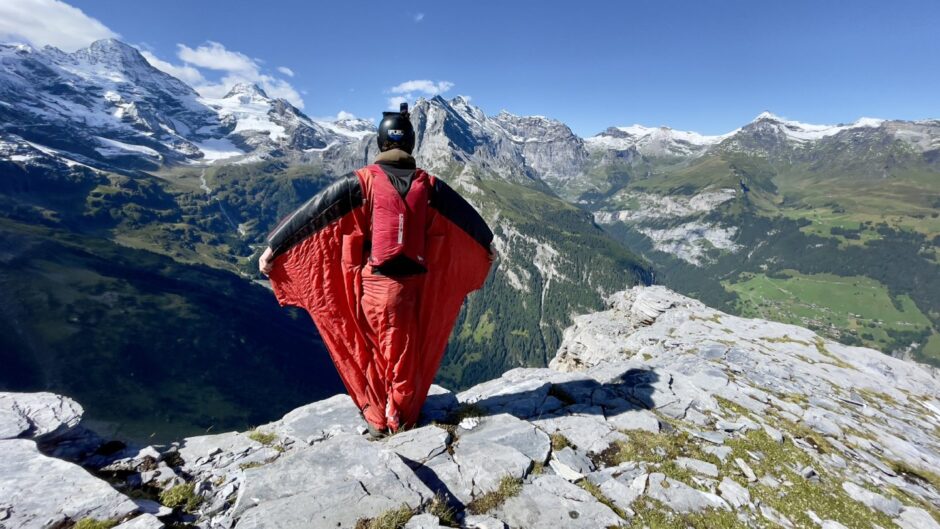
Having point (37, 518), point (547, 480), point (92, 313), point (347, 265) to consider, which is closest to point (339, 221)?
point (347, 265)

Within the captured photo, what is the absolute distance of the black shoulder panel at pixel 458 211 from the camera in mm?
9477

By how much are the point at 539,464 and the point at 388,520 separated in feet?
12.5

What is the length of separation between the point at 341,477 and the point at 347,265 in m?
4.61

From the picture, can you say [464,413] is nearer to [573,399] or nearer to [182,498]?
[573,399]

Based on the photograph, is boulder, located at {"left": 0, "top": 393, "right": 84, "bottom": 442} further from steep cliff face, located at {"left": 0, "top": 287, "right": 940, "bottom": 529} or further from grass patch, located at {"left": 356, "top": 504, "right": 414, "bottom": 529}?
grass patch, located at {"left": 356, "top": 504, "right": 414, "bottom": 529}

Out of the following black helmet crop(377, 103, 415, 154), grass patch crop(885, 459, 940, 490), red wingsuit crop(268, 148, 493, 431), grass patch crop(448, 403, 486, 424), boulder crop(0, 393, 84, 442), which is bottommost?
grass patch crop(885, 459, 940, 490)

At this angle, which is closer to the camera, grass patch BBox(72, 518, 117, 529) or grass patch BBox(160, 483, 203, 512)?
grass patch BBox(72, 518, 117, 529)

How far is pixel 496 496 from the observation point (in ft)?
21.8

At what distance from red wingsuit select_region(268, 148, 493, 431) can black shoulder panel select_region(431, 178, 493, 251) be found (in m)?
0.03

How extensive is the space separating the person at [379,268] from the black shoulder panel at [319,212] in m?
0.02

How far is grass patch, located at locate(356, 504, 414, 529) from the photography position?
16.7 feet

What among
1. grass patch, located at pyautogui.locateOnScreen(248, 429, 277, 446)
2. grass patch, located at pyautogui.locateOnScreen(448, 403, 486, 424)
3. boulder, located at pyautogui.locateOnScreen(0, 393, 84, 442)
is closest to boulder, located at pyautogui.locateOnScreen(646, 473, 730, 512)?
grass patch, located at pyautogui.locateOnScreen(448, 403, 486, 424)

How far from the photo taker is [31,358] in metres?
133

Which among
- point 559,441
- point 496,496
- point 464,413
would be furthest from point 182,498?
point 559,441
